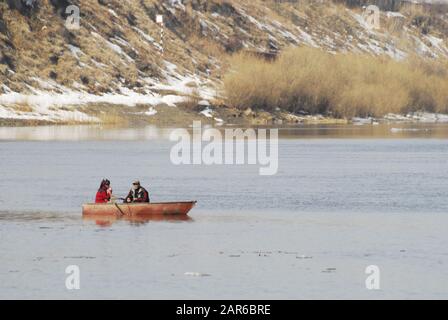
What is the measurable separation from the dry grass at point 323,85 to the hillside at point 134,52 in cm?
284

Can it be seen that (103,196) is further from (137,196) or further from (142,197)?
(142,197)

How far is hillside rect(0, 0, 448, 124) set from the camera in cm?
9331

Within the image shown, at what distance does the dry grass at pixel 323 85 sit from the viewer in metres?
103

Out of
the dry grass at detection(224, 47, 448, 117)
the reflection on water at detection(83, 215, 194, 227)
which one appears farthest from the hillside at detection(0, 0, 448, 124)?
the reflection on water at detection(83, 215, 194, 227)

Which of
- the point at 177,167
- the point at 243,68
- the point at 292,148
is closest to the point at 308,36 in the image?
the point at 243,68

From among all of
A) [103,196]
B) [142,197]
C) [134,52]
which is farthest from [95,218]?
[134,52]

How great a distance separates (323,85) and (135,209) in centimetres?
7341

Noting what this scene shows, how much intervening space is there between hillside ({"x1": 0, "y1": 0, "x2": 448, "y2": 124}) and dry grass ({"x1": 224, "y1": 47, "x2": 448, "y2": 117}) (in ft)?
9.30

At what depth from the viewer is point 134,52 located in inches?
4323

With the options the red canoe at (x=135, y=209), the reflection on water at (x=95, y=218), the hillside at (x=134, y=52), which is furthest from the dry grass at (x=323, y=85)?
the red canoe at (x=135, y=209)

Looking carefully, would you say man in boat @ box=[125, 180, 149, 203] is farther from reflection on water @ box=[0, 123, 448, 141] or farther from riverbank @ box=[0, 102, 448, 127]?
riverbank @ box=[0, 102, 448, 127]

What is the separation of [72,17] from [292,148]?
47548 mm

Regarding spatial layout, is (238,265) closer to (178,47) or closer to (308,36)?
(178,47)

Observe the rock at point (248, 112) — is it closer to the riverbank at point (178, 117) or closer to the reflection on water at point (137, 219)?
the riverbank at point (178, 117)
